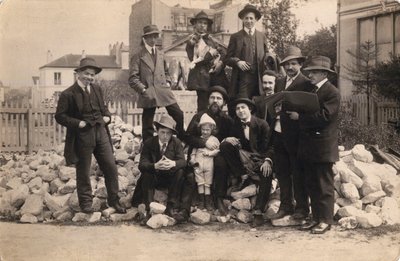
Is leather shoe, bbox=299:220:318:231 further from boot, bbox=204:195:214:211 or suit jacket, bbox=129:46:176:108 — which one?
suit jacket, bbox=129:46:176:108

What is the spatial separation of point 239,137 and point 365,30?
273 centimetres

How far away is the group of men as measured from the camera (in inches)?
192

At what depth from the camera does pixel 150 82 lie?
580 centimetres

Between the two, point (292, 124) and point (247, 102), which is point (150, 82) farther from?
point (292, 124)

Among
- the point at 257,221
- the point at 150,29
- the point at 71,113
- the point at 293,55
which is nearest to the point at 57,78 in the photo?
the point at 71,113

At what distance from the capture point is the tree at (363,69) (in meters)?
6.36

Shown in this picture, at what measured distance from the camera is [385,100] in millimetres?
6281

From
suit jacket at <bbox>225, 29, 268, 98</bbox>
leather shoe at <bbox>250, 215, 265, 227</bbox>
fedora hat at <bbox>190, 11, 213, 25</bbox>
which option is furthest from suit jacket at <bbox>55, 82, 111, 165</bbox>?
leather shoe at <bbox>250, 215, 265, 227</bbox>

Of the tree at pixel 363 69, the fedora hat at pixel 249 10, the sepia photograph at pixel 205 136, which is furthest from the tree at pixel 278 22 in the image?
the tree at pixel 363 69

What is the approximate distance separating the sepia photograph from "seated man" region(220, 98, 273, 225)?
14 millimetres

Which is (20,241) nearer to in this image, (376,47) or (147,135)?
(147,135)

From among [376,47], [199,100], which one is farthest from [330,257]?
[376,47]

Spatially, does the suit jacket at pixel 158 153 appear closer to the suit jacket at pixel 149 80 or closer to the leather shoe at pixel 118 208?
the leather shoe at pixel 118 208

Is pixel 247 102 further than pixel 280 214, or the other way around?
pixel 247 102
